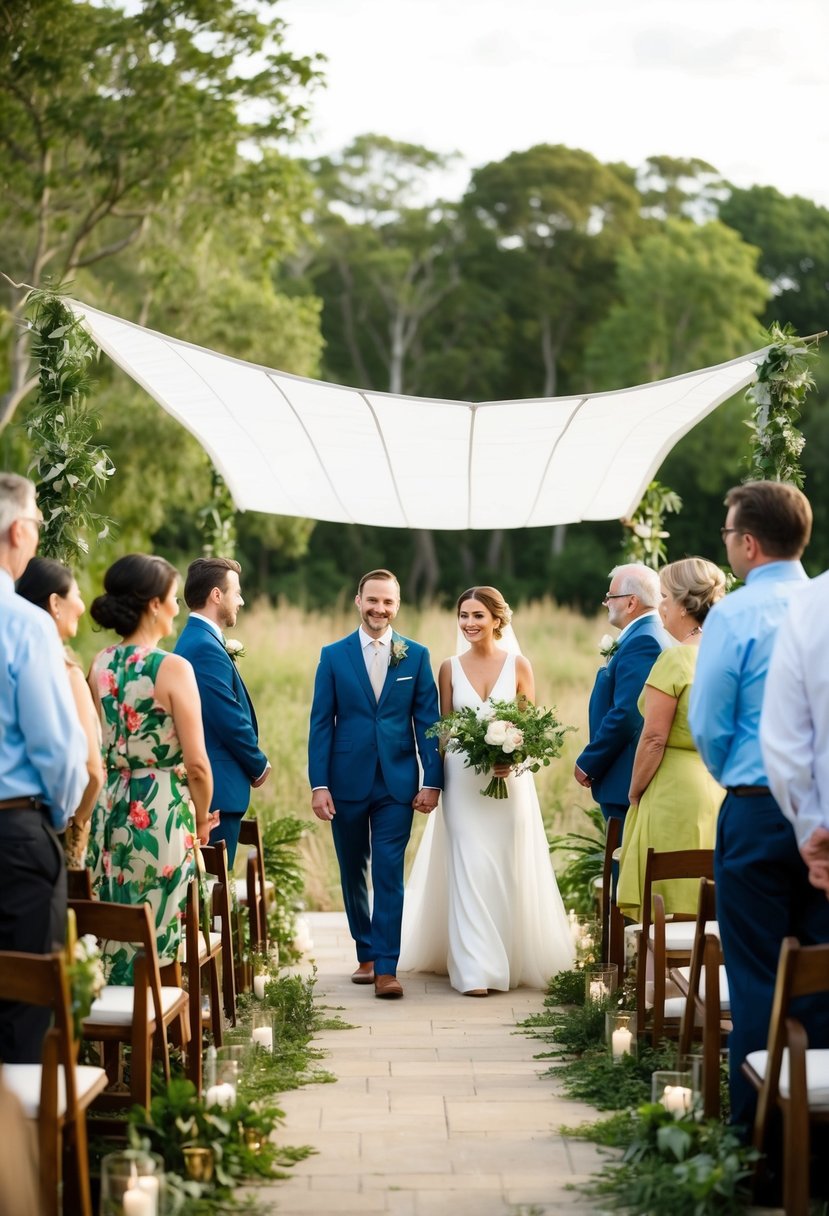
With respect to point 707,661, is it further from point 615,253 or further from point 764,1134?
point 615,253

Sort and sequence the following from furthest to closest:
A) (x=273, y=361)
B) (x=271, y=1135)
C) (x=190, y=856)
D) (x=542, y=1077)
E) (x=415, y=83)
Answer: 1. (x=415, y=83)
2. (x=273, y=361)
3. (x=542, y=1077)
4. (x=190, y=856)
5. (x=271, y=1135)

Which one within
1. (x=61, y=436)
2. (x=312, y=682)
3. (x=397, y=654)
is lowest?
(x=312, y=682)

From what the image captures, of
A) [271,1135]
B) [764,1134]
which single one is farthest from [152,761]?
[764,1134]

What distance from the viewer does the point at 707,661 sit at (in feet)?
13.5

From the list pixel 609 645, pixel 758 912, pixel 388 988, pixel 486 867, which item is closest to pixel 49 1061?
pixel 758 912

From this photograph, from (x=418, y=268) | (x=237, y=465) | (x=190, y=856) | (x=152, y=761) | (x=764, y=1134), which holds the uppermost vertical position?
(x=418, y=268)

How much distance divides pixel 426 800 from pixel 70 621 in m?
2.79

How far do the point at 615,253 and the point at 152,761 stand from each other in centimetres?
3145

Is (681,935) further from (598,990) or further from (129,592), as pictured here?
(129,592)

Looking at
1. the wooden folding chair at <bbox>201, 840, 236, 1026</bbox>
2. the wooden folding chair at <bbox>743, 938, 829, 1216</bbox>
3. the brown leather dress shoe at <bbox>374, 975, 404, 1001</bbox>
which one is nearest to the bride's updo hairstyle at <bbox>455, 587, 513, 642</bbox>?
the brown leather dress shoe at <bbox>374, 975, 404, 1001</bbox>

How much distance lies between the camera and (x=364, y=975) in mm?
7367

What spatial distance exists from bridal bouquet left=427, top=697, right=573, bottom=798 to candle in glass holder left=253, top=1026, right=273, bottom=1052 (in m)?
1.89

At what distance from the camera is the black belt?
3828 millimetres

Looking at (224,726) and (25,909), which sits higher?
(224,726)
